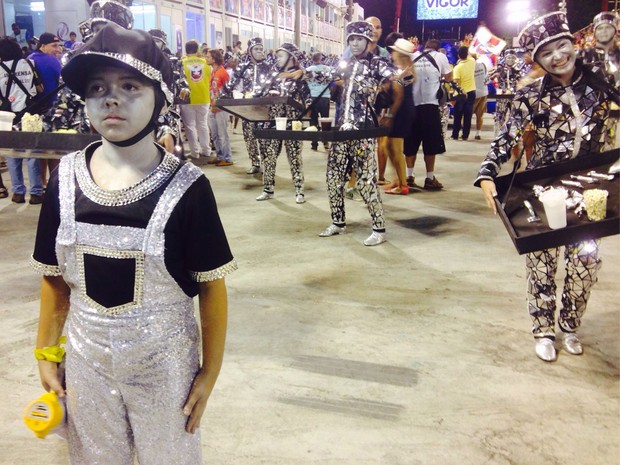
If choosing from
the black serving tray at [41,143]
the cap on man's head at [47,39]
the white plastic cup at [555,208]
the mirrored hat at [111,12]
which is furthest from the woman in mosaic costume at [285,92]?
the white plastic cup at [555,208]

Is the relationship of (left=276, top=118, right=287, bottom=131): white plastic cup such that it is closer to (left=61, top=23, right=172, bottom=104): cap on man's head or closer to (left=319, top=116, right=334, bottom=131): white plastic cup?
(left=319, top=116, right=334, bottom=131): white plastic cup

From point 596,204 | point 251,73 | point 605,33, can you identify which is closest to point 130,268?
point 596,204

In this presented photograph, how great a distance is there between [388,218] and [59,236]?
199 inches

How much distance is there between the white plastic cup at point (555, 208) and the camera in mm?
2383

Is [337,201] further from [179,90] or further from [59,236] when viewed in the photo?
[59,236]

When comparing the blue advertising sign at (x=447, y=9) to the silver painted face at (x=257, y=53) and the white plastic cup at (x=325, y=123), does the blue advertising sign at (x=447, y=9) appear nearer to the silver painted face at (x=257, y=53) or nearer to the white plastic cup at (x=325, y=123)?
the silver painted face at (x=257, y=53)

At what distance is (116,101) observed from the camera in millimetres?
1316

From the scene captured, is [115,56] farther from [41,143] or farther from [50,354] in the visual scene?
[41,143]

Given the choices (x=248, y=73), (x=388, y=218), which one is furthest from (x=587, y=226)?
(x=248, y=73)

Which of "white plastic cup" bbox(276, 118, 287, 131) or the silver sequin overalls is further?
"white plastic cup" bbox(276, 118, 287, 131)

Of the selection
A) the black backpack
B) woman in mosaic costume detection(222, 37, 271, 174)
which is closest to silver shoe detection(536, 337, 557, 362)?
woman in mosaic costume detection(222, 37, 271, 174)

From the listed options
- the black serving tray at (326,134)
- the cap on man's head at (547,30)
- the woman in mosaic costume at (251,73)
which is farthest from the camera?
the woman in mosaic costume at (251,73)

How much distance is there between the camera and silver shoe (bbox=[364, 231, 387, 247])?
17.2ft

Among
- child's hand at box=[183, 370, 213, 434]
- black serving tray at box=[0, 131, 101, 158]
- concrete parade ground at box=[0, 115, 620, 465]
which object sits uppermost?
black serving tray at box=[0, 131, 101, 158]
